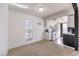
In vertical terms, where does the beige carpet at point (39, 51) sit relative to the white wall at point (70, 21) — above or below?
below

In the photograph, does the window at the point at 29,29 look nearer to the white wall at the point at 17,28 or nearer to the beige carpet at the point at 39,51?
the white wall at the point at 17,28

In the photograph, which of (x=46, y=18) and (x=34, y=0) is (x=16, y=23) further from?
(x=34, y=0)

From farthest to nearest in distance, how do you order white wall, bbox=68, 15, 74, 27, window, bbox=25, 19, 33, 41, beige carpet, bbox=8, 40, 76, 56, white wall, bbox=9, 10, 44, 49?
white wall, bbox=68, 15, 74, 27 → window, bbox=25, 19, 33, 41 → white wall, bbox=9, 10, 44, 49 → beige carpet, bbox=8, 40, 76, 56

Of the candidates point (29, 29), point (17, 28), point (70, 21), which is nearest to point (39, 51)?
point (17, 28)

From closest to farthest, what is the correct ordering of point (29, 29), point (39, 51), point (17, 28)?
point (39, 51) → point (17, 28) → point (29, 29)

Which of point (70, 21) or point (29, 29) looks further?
point (70, 21)

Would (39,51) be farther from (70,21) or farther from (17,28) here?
(70,21)

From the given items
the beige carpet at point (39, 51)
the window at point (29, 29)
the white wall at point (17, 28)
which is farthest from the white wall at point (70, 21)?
the window at point (29, 29)

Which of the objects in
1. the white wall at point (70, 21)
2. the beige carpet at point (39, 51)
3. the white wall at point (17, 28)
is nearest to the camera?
the beige carpet at point (39, 51)

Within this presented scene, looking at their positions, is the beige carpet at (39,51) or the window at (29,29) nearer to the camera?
the beige carpet at (39,51)

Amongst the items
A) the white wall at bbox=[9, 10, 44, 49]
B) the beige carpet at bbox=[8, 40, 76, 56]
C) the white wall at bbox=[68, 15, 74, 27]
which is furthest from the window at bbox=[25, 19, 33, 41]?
the white wall at bbox=[68, 15, 74, 27]

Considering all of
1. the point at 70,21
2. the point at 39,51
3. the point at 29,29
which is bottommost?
the point at 39,51

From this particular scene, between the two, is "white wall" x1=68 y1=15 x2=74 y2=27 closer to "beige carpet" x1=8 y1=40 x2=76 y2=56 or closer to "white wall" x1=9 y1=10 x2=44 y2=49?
"beige carpet" x1=8 y1=40 x2=76 y2=56

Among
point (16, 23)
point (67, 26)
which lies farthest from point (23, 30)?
point (67, 26)
